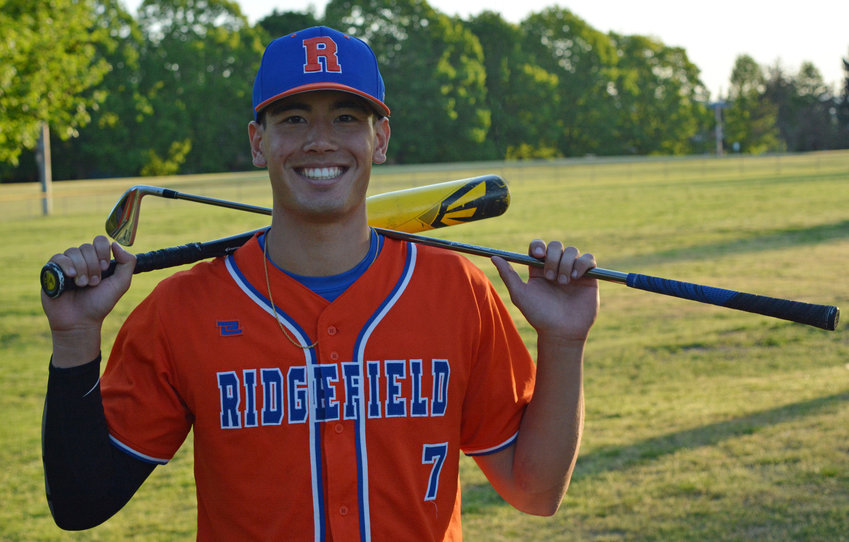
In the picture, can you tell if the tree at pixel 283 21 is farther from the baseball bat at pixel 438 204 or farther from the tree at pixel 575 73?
the baseball bat at pixel 438 204

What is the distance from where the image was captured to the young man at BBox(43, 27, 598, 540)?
6.54ft

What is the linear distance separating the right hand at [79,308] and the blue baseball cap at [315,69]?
0.51 meters

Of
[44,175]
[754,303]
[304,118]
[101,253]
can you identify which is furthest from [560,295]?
[44,175]

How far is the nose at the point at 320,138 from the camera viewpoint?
6.81ft

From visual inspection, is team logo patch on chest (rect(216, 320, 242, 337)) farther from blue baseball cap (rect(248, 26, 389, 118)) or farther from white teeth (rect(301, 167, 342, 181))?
blue baseball cap (rect(248, 26, 389, 118))

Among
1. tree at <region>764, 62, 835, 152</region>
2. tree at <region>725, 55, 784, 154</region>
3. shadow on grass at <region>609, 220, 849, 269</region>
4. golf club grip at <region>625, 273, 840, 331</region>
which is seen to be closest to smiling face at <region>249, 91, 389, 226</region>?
golf club grip at <region>625, 273, 840, 331</region>

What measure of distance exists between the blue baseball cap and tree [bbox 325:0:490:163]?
36.8 metres

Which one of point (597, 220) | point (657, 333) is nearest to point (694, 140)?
point (597, 220)

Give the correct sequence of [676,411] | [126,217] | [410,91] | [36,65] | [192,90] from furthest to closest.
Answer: [192,90], [410,91], [36,65], [676,411], [126,217]

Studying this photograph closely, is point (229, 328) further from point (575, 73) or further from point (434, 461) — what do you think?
point (575, 73)

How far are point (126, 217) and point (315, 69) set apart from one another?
4.07 feet

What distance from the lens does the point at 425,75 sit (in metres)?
39.5

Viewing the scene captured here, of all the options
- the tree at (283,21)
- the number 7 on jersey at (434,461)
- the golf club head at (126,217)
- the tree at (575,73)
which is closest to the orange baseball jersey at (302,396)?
the number 7 on jersey at (434,461)

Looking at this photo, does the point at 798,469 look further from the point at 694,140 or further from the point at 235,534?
the point at 694,140
